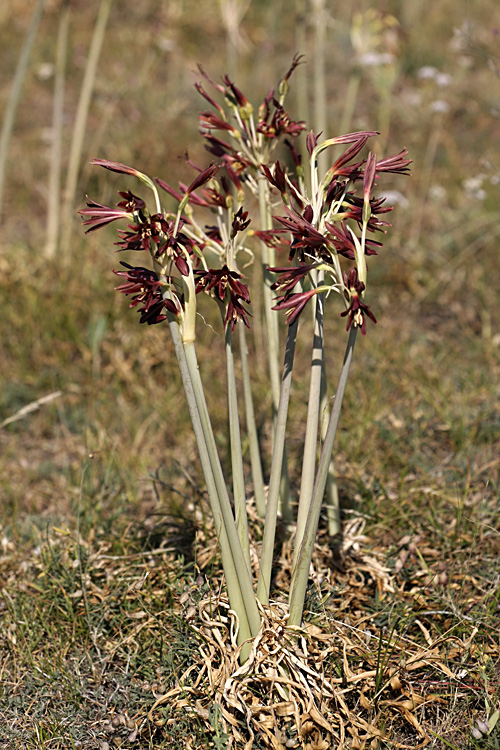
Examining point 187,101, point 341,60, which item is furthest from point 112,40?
point 341,60

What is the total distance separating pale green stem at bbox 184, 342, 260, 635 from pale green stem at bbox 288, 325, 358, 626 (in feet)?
0.31

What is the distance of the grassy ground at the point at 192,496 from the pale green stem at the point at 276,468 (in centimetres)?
20

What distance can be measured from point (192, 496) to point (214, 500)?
837 millimetres

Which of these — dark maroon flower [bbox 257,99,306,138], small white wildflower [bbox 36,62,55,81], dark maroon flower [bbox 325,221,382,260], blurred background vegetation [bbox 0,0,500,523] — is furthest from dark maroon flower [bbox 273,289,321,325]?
small white wildflower [bbox 36,62,55,81]

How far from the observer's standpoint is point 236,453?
1.58 meters

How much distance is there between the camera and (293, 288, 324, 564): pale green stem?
1.47 meters

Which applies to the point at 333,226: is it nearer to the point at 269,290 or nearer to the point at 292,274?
the point at 292,274

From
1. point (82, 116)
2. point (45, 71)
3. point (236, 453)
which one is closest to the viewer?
point (236, 453)

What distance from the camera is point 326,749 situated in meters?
1.44

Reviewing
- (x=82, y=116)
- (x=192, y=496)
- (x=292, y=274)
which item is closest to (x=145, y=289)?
(x=292, y=274)

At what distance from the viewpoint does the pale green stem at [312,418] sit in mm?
1473

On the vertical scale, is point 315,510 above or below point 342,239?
below

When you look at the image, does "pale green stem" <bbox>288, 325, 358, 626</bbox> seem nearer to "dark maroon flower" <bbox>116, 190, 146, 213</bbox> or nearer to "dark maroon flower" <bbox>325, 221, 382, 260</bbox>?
"dark maroon flower" <bbox>325, 221, 382, 260</bbox>

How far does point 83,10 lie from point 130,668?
8.29m
